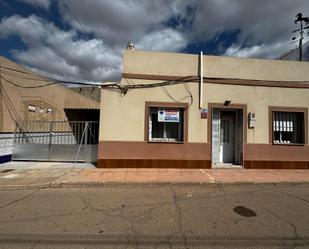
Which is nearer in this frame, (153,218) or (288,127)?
(153,218)

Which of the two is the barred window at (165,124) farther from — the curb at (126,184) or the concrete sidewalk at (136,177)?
the curb at (126,184)

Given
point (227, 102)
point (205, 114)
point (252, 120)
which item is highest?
point (227, 102)

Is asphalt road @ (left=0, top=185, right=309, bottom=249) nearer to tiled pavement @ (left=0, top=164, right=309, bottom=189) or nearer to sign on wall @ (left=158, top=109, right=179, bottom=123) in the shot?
tiled pavement @ (left=0, top=164, right=309, bottom=189)

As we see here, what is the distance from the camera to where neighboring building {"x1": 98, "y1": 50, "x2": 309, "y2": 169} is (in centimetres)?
915

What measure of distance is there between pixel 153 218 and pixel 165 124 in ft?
18.2

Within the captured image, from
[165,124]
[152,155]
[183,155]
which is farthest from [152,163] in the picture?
[165,124]

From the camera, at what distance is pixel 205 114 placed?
30.7 feet

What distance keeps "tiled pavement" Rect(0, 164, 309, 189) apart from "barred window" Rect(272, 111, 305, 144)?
146 cm

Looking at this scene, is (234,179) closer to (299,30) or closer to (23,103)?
(23,103)

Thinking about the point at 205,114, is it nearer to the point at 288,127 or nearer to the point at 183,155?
the point at 183,155

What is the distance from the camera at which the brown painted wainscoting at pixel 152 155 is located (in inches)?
358

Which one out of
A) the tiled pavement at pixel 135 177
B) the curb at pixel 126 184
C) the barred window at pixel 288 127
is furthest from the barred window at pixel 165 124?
the barred window at pixel 288 127

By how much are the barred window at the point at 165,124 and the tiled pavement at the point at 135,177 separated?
4.80 ft

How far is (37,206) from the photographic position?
5078mm
